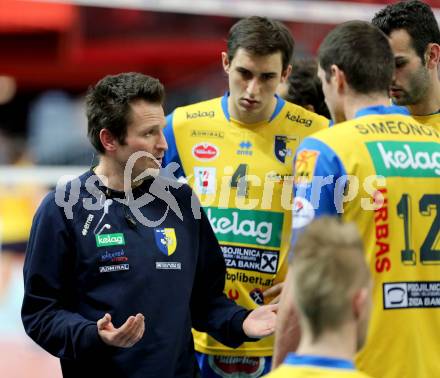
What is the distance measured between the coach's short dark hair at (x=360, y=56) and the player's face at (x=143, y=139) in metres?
0.82

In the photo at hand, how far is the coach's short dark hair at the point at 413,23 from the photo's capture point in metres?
4.16

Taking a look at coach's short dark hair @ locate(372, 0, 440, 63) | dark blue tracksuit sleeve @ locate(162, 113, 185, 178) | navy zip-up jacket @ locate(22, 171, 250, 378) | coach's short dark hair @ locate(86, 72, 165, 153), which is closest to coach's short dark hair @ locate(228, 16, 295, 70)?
dark blue tracksuit sleeve @ locate(162, 113, 185, 178)

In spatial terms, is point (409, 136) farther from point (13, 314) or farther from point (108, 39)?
point (108, 39)

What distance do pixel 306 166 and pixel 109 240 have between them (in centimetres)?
88

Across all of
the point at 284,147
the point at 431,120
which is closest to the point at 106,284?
the point at 284,147

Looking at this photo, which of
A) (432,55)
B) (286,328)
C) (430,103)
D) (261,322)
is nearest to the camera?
(286,328)

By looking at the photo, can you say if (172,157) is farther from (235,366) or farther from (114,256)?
(114,256)

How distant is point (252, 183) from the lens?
181 inches

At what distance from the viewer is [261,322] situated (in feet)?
12.3

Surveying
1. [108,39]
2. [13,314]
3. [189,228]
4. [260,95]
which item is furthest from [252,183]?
[108,39]

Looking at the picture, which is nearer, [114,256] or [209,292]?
[114,256]

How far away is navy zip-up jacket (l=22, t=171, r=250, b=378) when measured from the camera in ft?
12.0

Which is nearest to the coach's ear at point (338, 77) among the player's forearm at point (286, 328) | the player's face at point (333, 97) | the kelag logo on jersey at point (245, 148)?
the player's face at point (333, 97)

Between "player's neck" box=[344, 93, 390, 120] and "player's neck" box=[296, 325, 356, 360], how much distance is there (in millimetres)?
1110
